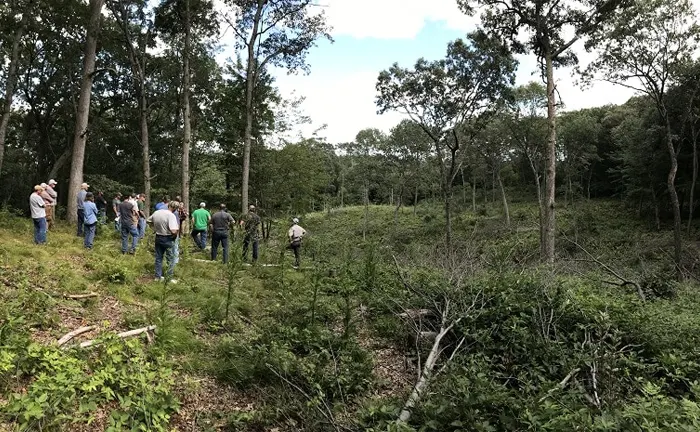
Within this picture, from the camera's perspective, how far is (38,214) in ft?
30.3

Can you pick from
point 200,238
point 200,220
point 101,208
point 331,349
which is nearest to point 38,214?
point 200,220

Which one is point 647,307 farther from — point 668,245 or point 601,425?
point 668,245

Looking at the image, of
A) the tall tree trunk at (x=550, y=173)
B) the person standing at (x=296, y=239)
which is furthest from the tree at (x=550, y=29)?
the person standing at (x=296, y=239)

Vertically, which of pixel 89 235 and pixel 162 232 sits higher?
pixel 162 232

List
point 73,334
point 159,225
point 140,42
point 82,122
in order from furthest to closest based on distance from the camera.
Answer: point 140,42 → point 82,122 → point 159,225 → point 73,334

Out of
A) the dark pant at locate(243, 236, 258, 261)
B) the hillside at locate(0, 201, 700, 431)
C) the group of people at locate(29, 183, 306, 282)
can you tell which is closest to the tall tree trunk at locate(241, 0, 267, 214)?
the group of people at locate(29, 183, 306, 282)

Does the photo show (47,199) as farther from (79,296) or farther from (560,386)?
(560,386)

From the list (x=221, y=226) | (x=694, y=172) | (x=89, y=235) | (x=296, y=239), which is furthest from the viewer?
(x=694, y=172)

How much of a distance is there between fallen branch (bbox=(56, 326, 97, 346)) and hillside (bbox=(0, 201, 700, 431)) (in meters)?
0.08

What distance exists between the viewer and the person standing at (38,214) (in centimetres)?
912

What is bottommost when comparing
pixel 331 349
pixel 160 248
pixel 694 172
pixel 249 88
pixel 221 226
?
pixel 331 349

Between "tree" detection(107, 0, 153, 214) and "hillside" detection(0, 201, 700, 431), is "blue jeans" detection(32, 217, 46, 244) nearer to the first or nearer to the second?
"hillside" detection(0, 201, 700, 431)

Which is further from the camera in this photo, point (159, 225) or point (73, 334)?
point (159, 225)

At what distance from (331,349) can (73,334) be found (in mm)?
3009
